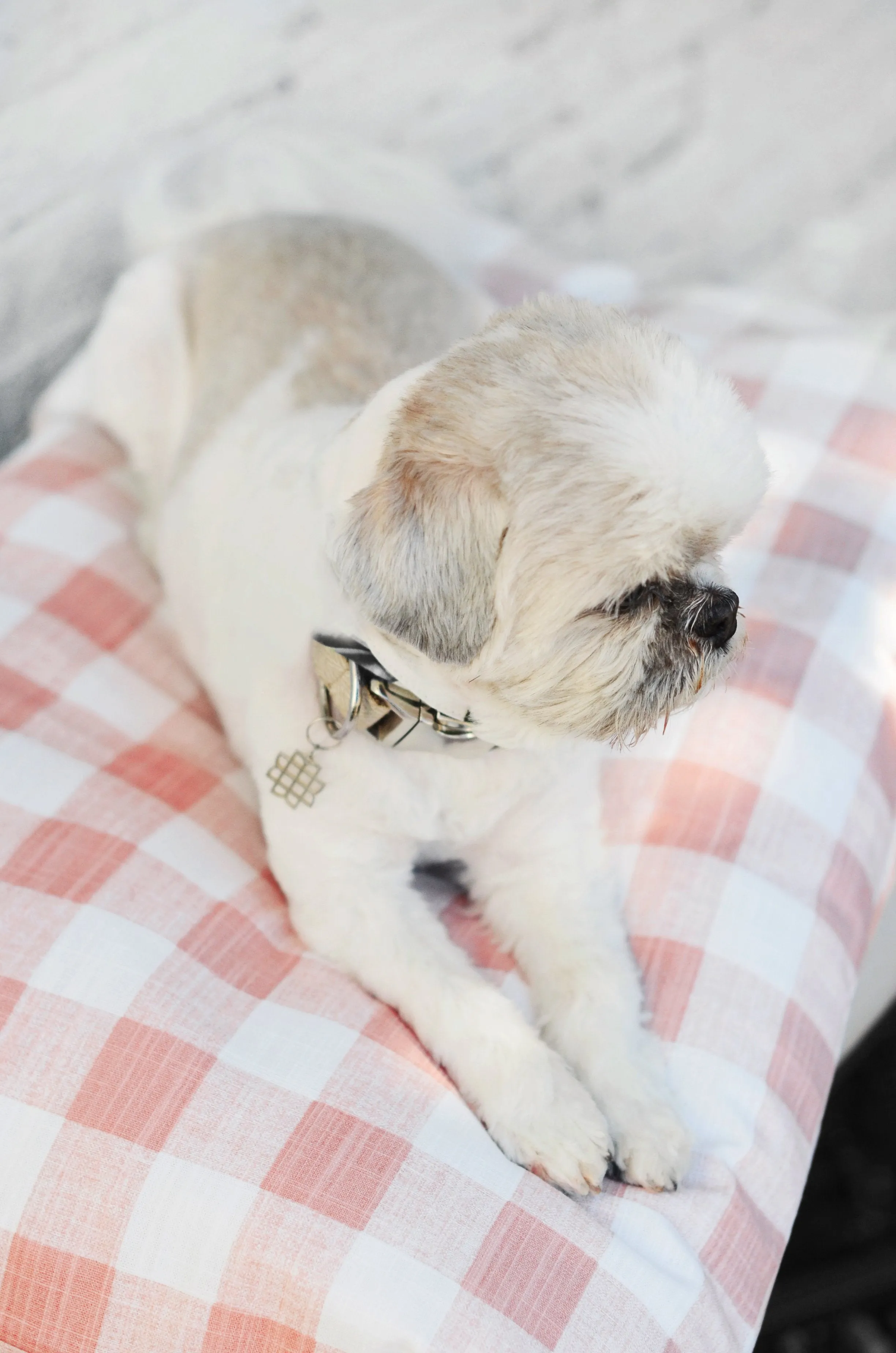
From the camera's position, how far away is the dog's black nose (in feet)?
3.60

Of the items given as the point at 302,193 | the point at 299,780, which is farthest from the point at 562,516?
the point at 302,193

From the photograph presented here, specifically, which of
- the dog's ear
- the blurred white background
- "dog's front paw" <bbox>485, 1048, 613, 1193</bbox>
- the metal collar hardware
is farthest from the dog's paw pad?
the blurred white background

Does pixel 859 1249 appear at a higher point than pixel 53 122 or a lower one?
lower

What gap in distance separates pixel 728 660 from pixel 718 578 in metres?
0.11

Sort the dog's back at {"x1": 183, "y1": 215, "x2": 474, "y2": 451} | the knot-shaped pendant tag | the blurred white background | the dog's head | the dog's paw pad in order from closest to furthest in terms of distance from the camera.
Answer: the dog's head < the dog's paw pad < the knot-shaped pendant tag < the dog's back at {"x1": 183, "y1": 215, "x2": 474, "y2": 451} < the blurred white background

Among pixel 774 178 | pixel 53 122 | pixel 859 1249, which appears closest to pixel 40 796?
pixel 53 122

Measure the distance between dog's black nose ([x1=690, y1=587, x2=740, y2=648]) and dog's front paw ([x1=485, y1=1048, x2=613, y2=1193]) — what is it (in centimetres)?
52

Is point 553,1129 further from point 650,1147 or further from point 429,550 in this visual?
point 429,550

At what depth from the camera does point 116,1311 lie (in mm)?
1069

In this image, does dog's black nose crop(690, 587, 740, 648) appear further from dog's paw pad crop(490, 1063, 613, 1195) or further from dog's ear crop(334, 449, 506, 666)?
dog's paw pad crop(490, 1063, 613, 1195)

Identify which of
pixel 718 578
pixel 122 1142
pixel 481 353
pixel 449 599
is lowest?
pixel 122 1142

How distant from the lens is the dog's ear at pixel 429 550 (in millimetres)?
1035

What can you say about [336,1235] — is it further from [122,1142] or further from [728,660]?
[728,660]

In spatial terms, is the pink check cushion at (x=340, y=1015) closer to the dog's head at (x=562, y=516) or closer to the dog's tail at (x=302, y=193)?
the dog's head at (x=562, y=516)
